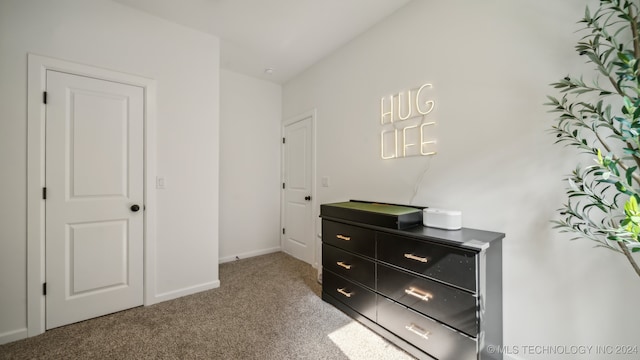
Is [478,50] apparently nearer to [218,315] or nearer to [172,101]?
[172,101]

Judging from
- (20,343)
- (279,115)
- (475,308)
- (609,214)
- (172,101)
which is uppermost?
(279,115)

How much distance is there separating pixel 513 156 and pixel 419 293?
3.52 ft

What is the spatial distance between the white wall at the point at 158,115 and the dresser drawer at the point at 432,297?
1.92 meters

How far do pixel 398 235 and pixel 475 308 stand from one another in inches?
22.9

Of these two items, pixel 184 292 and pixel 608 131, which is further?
pixel 184 292

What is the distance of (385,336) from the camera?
1827 millimetres

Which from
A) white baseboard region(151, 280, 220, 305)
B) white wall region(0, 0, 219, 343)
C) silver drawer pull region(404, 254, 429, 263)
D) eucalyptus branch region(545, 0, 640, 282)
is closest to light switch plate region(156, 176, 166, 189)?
white wall region(0, 0, 219, 343)

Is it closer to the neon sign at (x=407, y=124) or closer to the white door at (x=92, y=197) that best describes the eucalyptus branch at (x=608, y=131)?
the neon sign at (x=407, y=124)

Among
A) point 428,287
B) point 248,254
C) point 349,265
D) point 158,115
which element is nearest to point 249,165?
point 248,254

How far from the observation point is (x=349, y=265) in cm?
211

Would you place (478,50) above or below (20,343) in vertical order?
above

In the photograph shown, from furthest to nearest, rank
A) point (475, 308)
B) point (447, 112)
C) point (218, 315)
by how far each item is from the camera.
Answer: point (218, 315) < point (447, 112) < point (475, 308)

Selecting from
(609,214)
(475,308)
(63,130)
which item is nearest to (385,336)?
(475,308)

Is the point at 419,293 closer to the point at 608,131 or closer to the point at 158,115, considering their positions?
the point at 608,131
